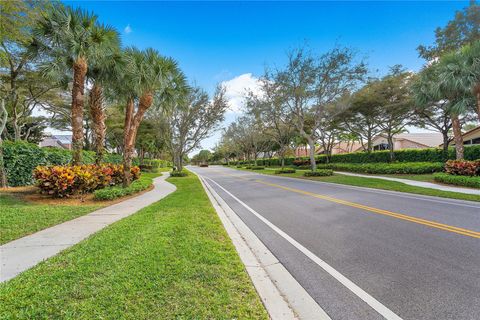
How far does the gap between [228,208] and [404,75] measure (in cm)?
2251

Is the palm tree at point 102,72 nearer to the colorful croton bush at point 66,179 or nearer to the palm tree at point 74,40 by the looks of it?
the palm tree at point 74,40

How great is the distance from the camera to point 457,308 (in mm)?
2400

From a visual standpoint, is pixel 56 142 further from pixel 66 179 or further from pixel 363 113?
pixel 363 113

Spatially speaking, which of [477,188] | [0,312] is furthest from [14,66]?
[477,188]

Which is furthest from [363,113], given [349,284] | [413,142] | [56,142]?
[56,142]

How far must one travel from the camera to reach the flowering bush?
12.1 metres

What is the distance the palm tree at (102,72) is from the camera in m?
10.0

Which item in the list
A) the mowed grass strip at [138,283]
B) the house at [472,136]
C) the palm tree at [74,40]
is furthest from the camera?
the house at [472,136]

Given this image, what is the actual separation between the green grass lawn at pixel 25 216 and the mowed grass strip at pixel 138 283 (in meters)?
1.97

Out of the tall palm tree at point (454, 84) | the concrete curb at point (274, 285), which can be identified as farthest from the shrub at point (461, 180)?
the concrete curb at point (274, 285)

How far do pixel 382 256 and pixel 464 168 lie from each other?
13.3 meters

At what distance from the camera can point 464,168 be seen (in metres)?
12.4

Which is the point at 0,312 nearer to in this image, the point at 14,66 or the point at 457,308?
the point at 457,308

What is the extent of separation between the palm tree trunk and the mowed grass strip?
7.61 meters
